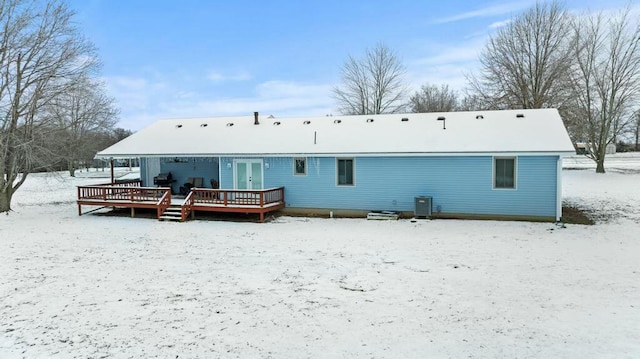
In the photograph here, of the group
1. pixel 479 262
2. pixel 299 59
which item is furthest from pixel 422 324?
pixel 299 59

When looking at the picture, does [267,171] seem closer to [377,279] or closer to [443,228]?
[443,228]

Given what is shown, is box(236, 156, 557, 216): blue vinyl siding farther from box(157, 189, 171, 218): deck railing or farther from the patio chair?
box(157, 189, 171, 218): deck railing

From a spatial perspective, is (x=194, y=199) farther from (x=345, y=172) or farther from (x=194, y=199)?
(x=345, y=172)

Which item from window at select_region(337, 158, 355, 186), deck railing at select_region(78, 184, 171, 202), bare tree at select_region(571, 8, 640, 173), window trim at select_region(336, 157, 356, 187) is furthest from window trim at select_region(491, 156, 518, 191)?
bare tree at select_region(571, 8, 640, 173)

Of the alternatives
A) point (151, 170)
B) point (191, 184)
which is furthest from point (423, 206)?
point (151, 170)

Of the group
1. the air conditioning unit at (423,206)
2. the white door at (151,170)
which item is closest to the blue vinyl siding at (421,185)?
the air conditioning unit at (423,206)

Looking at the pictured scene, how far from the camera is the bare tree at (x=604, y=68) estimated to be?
2825 cm

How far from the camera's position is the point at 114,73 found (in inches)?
940

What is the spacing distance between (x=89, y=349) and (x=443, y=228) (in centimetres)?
1012

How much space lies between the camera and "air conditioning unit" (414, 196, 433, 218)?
540 inches

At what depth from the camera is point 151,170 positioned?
18031 millimetres

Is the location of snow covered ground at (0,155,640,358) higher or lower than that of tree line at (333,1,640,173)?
lower

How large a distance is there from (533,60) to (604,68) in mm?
5195

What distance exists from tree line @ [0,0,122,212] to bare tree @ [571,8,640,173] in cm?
3097
